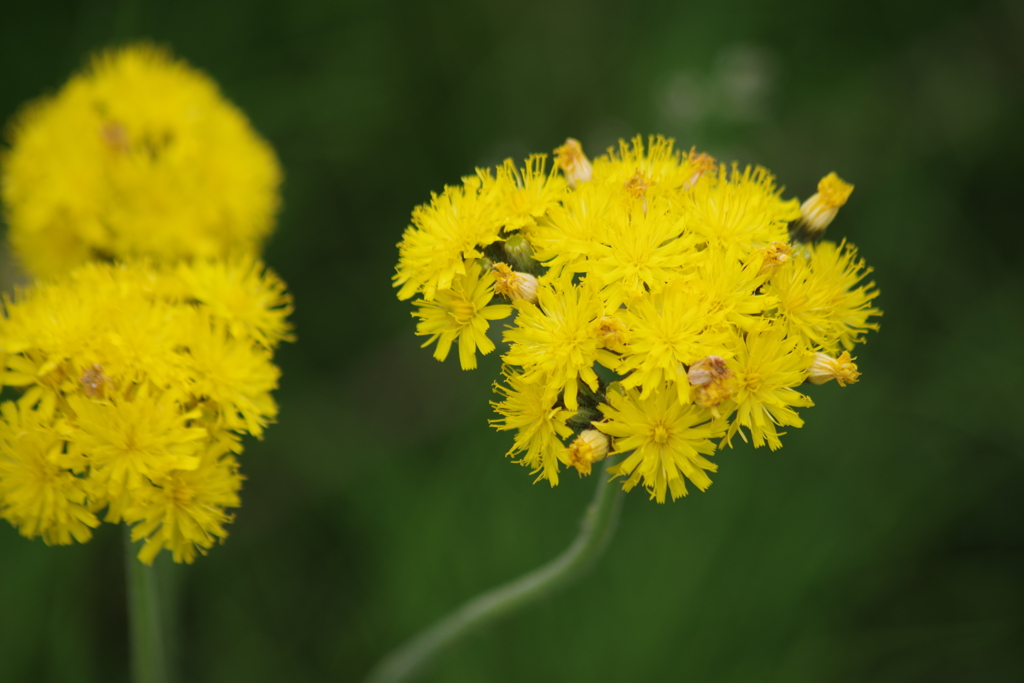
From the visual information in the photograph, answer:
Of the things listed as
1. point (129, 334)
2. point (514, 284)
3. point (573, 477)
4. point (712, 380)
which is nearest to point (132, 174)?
point (129, 334)

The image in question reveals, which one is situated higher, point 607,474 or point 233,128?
point 233,128

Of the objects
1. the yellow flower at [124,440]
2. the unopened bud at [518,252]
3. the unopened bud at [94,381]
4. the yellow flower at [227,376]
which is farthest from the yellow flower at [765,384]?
the unopened bud at [94,381]

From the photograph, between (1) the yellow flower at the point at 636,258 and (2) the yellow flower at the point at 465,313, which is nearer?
(1) the yellow flower at the point at 636,258

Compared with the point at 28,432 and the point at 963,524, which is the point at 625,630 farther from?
the point at 28,432

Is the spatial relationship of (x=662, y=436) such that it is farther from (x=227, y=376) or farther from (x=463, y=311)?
(x=227, y=376)

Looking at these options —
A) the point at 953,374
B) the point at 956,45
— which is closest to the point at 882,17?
the point at 956,45

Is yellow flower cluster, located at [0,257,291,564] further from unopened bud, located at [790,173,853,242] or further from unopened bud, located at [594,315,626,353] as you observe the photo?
unopened bud, located at [790,173,853,242]

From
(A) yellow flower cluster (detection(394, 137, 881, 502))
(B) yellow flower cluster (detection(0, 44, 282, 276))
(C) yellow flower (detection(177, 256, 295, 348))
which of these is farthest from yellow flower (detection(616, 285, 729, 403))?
(B) yellow flower cluster (detection(0, 44, 282, 276))

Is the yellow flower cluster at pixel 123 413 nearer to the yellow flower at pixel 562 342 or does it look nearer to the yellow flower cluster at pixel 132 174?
the yellow flower cluster at pixel 132 174
